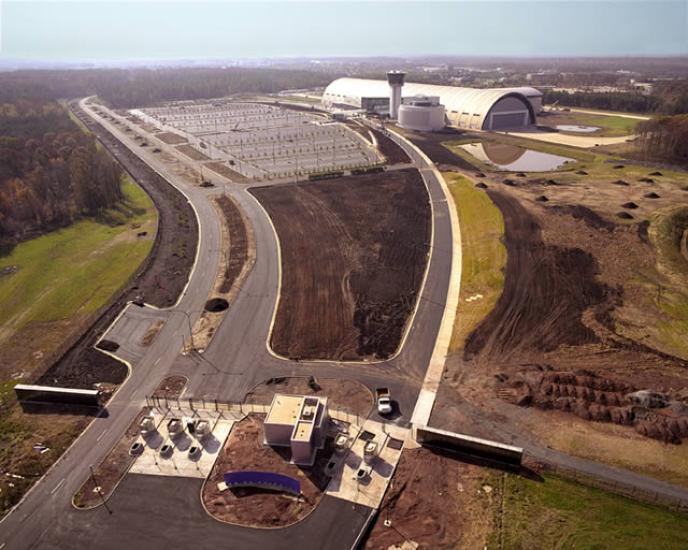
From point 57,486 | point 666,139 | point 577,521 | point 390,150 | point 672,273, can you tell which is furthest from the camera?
point 390,150

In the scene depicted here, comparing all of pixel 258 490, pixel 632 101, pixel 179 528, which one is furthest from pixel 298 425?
pixel 632 101

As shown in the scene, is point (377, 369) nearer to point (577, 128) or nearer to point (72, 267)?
point (72, 267)

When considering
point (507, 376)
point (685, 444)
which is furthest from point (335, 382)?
point (685, 444)

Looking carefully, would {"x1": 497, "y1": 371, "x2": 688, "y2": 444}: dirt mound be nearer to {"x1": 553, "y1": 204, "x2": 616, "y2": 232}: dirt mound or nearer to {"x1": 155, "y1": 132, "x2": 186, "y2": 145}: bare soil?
{"x1": 553, "y1": 204, "x2": 616, "y2": 232}: dirt mound

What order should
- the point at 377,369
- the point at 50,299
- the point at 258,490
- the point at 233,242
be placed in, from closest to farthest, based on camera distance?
the point at 258,490 < the point at 377,369 < the point at 50,299 < the point at 233,242

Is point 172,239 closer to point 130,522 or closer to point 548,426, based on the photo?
point 130,522

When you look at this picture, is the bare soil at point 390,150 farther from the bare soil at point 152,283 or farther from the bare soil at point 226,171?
the bare soil at point 152,283

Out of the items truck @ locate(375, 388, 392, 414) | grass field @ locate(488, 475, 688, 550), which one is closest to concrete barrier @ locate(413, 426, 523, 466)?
grass field @ locate(488, 475, 688, 550)

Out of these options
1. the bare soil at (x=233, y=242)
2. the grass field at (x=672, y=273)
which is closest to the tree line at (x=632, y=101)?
the grass field at (x=672, y=273)
